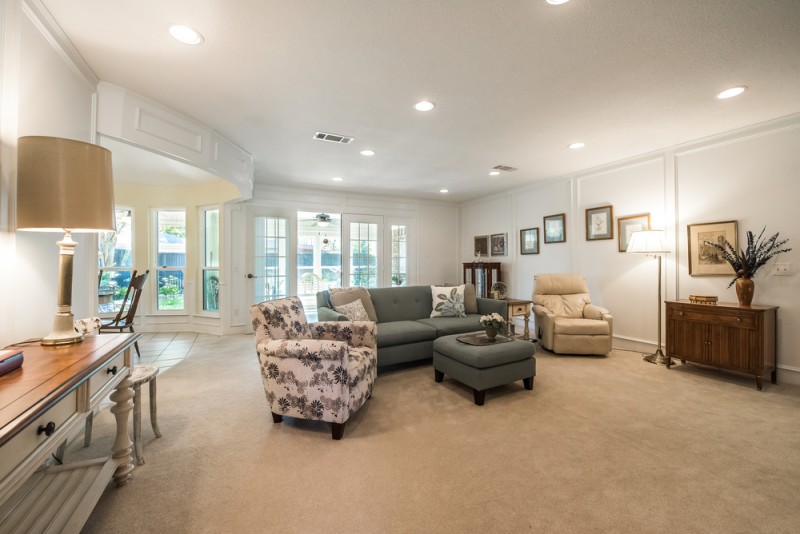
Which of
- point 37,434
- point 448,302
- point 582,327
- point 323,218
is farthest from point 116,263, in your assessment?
point 582,327

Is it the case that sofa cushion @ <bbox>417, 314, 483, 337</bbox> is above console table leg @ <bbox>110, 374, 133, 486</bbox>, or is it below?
above

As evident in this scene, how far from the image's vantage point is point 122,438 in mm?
1717

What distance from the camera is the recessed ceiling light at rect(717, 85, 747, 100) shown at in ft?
8.21

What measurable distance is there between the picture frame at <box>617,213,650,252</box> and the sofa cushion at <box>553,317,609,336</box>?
1127 millimetres

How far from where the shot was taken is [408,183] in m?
5.48

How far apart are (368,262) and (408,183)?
177 centimetres

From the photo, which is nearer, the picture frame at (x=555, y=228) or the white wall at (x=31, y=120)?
the white wall at (x=31, y=120)

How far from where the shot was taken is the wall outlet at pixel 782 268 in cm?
305

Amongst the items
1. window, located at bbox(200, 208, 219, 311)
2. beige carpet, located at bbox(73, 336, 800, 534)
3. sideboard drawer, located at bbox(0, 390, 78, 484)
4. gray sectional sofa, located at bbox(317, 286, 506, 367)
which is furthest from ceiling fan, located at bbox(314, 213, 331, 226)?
sideboard drawer, located at bbox(0, 390, 78, 484)

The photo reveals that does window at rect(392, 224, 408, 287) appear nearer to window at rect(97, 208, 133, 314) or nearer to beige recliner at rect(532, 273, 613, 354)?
beige recliner at rect(532, 273, 613, 354)

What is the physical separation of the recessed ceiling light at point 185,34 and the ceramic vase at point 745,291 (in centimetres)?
477

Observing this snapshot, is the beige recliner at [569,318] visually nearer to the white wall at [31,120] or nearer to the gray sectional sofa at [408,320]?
the gray sectional sofa at [408,320]

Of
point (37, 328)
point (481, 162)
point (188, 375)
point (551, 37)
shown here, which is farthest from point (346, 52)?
point (188, 375)

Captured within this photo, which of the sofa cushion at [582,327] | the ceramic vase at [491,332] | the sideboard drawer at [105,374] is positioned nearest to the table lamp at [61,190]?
the sideboard drawer at [105,374]
